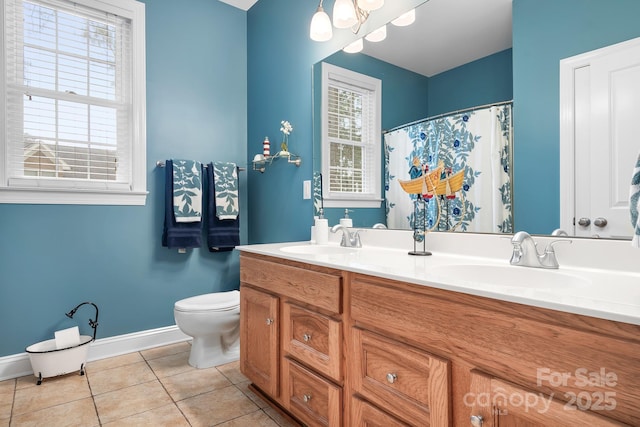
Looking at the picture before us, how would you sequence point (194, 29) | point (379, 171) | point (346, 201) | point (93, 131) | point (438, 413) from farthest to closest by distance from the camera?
point (194, 29)
point (93, 131)
point (346, 201)
point (379, 171)
point (438, 413)

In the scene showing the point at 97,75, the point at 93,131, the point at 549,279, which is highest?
the point at 97,75

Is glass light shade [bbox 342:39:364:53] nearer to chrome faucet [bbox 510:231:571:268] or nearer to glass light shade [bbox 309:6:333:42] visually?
glass light shade [bbox 309:6:333:42]

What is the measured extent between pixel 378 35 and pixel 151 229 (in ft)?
6.62

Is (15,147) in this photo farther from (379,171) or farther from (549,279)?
(549,279)

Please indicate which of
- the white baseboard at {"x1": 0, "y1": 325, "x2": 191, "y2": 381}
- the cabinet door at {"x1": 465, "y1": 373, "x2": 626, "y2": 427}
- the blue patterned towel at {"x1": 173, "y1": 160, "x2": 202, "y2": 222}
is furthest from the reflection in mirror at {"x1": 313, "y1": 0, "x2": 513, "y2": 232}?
the white baseboard at {"x1": 0, "y1": 325, "x2": 191, "y2": 381}

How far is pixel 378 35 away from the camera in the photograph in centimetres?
187

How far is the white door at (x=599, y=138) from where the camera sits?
1054 mm

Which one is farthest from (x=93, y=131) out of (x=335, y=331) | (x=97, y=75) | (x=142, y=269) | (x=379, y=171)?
(x=335, y=331)

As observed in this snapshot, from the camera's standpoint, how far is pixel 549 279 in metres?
1.10

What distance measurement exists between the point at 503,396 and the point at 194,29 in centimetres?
305

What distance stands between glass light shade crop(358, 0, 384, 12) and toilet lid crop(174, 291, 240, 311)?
1813 millimetres

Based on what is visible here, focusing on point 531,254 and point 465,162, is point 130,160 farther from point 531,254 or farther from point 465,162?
point 531,254

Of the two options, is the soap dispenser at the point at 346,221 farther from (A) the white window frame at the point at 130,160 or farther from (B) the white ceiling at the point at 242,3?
(B) the white ceiling at the point at 242,3

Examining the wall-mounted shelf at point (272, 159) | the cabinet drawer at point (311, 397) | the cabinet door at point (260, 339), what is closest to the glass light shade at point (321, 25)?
the wall-mounted shelf at point (272, 159)
